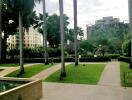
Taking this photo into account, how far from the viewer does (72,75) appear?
24281 mm

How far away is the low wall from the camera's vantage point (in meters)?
11.7

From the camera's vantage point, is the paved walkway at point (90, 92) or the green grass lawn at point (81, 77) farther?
the green grass lawn at point (81, 77)

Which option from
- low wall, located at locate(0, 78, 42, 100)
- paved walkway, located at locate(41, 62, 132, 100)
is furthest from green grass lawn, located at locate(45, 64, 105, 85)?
low wall, located at locate(0, 78, 42, 100)

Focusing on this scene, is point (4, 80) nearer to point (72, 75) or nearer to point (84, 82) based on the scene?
point (84, 82)

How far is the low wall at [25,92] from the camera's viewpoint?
38.5 feet

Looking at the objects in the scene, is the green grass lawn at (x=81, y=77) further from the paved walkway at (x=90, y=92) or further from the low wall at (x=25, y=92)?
the low wall at (x=25, y=92)

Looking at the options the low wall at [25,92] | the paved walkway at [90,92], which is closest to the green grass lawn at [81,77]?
the paved walkway at [90,92]

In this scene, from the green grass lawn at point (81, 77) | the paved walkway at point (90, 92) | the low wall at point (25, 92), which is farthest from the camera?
the green grass lawn at point (81, 77)

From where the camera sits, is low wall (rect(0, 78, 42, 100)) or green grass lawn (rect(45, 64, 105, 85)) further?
green grass lawn (rect(45, 64, 105, 85))

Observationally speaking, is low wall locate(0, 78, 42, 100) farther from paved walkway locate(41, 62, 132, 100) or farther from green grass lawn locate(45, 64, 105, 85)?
green grass lawn locate(45, 64, 105, 85)

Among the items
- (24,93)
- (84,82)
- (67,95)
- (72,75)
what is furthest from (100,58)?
(24,93)

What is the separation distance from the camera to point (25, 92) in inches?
527

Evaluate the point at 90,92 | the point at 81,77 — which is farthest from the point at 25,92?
the point at 81,77

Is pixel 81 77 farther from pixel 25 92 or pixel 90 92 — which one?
pixel 25 92
